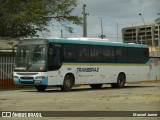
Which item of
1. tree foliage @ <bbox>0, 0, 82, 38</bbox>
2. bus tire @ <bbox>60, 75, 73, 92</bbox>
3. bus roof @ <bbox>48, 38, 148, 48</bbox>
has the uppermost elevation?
tree foliage @ <bbox>0, 0, 82, 38</bbox>

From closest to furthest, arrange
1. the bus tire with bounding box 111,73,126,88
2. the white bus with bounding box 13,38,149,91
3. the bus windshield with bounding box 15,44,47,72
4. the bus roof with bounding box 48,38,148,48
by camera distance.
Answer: the bus windshield with bounding box 15,44,47,72 < the white bus with bounding box 13,38,149,91 < the bus roof with bounding box 48,38,148,48 < the bus tire with bounding box 111,73,126,88

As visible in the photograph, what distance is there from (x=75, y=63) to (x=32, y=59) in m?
2.81

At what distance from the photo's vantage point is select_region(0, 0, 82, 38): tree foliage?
134 ft

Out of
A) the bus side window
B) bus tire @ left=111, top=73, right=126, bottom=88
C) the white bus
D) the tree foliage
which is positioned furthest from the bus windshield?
the tree foliage

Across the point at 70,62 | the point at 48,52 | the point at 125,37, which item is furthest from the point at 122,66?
the point at 125,37

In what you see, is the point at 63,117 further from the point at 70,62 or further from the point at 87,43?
the point at 87,43

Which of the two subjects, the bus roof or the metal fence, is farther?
the metal fence

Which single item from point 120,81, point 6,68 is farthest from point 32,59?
point 120,81

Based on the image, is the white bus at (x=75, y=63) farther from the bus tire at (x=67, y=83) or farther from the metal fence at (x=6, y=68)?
the metal fence at (x=6, y=68)

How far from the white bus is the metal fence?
17.5 feet

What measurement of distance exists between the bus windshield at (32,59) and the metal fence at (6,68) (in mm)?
5950

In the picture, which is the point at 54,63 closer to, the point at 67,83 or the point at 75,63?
the point at 67,83

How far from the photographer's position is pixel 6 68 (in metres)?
31.2

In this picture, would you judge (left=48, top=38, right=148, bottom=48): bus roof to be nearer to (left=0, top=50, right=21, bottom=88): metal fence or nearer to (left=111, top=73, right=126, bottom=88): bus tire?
(left=111, top=73, right=126, bottom=88): bus tire
